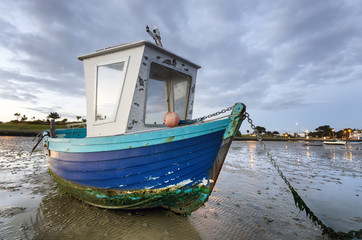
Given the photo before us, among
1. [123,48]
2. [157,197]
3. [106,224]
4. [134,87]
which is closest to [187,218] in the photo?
[157,197]

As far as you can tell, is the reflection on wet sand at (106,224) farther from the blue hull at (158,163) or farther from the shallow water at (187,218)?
the blue hull at (158,163)

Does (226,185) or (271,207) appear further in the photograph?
(226,185)

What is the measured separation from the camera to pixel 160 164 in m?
3.42

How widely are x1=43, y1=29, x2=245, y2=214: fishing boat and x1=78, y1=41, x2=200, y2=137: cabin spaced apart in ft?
0.07

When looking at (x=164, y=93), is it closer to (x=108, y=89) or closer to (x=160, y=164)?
(x=108, y=89)

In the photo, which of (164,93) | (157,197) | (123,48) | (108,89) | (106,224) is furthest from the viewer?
(164,93)

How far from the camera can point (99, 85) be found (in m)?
4.82

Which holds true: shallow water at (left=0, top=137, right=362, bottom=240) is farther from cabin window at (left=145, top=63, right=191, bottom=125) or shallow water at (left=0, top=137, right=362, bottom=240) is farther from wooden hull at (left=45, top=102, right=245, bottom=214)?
cabin window at (left=145, top=63, right=191, bottom=125)

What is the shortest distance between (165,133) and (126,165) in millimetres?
1018

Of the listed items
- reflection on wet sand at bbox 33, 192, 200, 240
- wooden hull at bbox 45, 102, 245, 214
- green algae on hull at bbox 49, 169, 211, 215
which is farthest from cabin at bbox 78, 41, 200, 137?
reflection on wet sand at bbox 33, 192, 200, 240

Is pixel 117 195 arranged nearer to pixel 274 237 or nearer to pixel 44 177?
pixel 274 237

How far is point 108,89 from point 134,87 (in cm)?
90

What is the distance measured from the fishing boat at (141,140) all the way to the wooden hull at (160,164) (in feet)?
0.06

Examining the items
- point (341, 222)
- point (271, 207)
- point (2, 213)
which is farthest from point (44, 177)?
point (341, 222)
